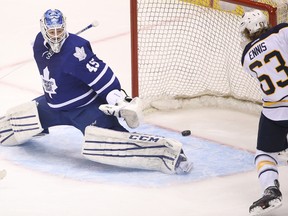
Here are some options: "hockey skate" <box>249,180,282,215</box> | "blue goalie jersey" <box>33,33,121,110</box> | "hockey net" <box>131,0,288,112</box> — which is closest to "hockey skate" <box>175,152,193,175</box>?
"blue goalie jersey" <box>33,33,121,110</box>

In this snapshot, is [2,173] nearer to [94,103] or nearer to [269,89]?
[94,103]

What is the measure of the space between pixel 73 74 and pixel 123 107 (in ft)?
0.93

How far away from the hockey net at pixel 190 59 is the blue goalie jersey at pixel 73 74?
28.8 inches

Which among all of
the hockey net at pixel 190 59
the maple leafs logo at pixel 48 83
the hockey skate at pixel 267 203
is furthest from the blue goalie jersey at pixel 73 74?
the hockey skate at pixel 267 203

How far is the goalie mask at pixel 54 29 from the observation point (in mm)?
4363

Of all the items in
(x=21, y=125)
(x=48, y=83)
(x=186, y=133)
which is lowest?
(x=186, y=133)

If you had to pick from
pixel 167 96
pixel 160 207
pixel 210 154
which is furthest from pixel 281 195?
pixel 167 96

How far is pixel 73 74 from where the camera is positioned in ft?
14.3

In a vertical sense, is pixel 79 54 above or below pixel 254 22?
below

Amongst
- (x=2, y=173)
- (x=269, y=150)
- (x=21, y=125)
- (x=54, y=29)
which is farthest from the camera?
(x=21, y=125)

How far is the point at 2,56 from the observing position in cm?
621

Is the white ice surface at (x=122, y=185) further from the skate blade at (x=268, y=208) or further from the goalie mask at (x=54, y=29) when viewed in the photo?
the goalie mask at (x=54, y=29)

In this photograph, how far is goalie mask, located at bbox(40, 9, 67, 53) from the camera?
4363 mm

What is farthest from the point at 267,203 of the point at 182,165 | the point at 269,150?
the point at 182,165
